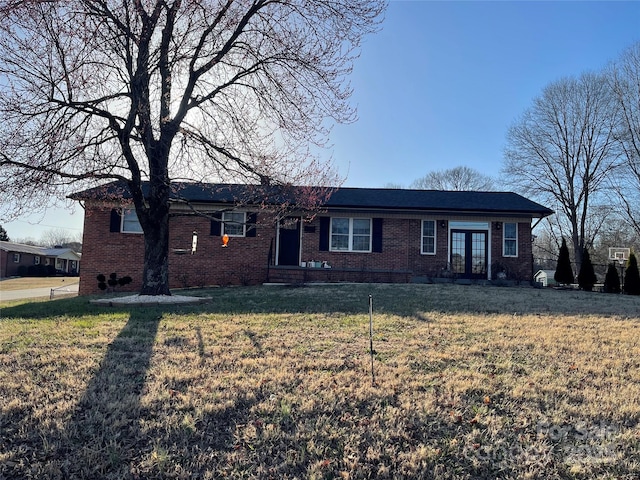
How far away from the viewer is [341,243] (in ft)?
53.5

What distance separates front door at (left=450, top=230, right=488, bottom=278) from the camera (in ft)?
54.0

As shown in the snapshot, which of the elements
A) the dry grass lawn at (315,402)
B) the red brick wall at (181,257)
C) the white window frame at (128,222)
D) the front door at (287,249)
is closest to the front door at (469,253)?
the front door at (287,249)

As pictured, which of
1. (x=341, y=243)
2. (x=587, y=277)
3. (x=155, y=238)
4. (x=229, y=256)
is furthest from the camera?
(x=587, y=277)

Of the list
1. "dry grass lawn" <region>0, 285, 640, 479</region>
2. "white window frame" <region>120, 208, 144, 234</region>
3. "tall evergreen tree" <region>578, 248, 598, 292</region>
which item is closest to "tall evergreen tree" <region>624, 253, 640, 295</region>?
"tall evergreen tree" <region>578, 248, 598, 292</region>

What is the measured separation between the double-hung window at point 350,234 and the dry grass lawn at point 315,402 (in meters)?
9.38

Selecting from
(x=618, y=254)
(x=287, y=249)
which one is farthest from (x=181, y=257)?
A: (x=618, y=254)

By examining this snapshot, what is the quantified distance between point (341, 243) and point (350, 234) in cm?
47

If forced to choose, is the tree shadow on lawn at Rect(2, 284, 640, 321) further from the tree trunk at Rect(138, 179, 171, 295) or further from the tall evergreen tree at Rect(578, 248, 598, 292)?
the tall evergreen tree at Rect(578, 248, 598, 292)

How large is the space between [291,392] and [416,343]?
2.48 m

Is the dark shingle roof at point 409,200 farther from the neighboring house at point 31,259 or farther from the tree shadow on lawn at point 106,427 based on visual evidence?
the neighboring house at point 31,259

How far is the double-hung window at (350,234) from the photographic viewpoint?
16.3m

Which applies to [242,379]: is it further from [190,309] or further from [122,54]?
[122,54]

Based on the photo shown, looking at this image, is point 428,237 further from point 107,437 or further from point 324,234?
point 107,437

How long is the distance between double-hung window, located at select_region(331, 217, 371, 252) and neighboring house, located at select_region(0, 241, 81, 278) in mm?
43401
